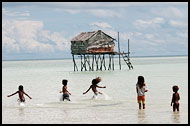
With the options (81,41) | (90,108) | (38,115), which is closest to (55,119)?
(38,115)

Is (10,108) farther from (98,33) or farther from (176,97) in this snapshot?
(98,33)

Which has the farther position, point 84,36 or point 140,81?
point 84,36

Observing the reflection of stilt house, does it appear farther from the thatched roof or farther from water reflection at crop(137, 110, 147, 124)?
water reflection at crop(137, 110, 147, 124)

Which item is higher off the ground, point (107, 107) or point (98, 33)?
point (98, 33)

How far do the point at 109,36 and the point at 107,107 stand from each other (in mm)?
37363

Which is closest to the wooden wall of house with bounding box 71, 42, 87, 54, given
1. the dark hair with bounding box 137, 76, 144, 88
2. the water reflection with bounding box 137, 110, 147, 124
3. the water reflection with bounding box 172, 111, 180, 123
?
the water reflection with bounding box 137, 110, 147, 124

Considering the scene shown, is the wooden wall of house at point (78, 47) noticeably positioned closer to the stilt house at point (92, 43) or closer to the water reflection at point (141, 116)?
the stilt house at point (92, 43)

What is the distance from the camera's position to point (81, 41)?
50.1m

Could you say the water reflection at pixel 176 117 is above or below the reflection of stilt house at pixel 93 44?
below

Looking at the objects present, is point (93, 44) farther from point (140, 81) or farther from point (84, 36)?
point (140, 81)

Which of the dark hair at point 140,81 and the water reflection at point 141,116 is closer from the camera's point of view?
the water reflection at point 141,116

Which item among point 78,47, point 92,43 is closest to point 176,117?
point 92,43

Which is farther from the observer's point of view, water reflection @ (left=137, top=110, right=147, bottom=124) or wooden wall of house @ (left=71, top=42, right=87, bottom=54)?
wooden wall of house @ (left=71, top=42, right=87, bottom=54)

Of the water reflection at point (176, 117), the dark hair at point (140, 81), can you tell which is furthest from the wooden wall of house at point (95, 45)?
the water reflection at point (176, 117)
